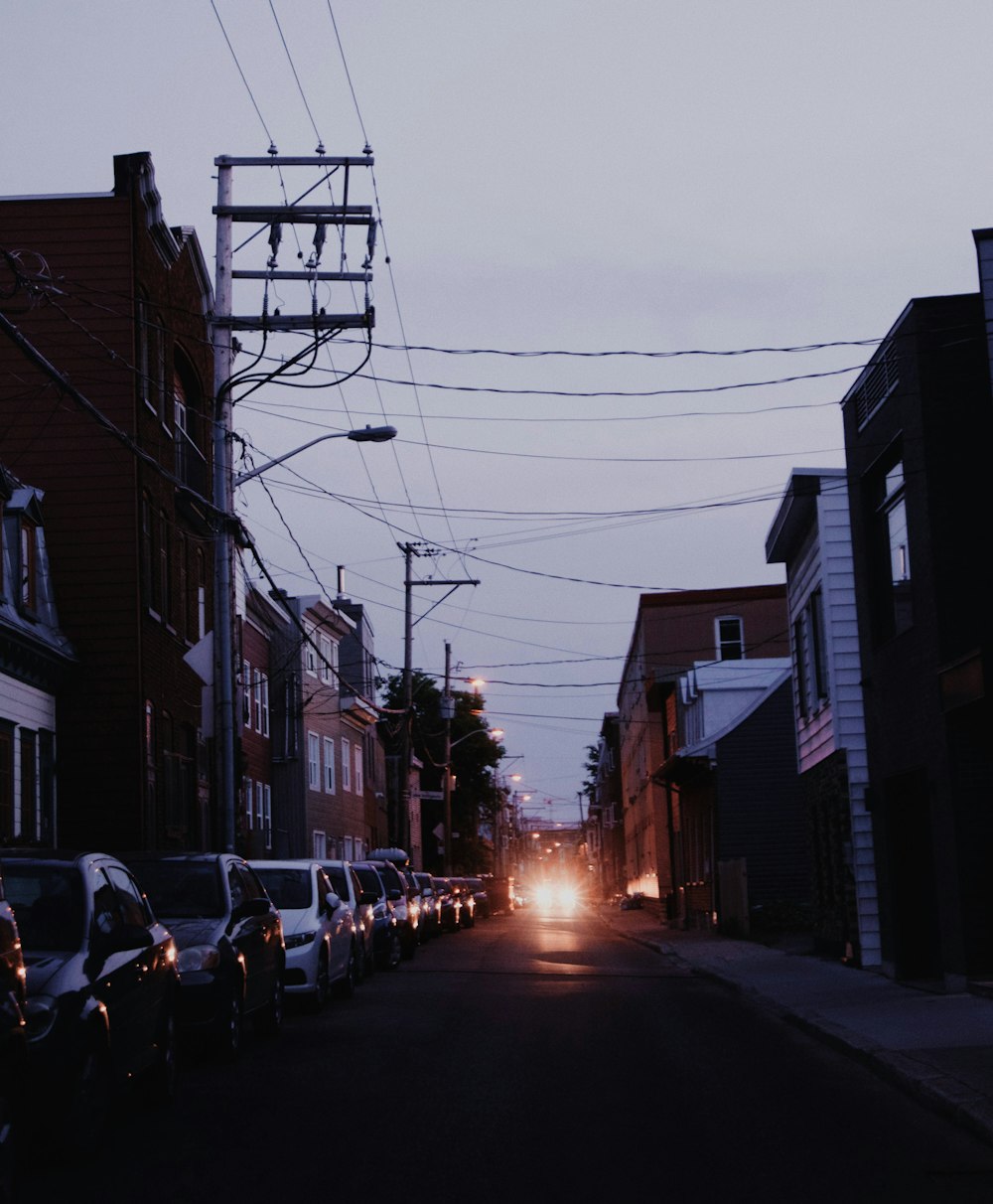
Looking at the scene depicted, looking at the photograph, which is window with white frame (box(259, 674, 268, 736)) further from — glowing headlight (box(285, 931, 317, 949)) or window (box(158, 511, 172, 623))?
glowing headlight (box(285, 931, 317, 949))

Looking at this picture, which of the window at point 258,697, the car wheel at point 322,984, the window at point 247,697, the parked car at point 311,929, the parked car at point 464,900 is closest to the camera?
the parked car at point 311,929

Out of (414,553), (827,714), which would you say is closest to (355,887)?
(827,714)

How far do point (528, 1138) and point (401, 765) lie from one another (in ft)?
130

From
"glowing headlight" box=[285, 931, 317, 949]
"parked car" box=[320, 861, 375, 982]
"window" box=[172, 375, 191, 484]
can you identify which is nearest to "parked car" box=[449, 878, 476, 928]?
"window" box=[172, 375, 191, 484]

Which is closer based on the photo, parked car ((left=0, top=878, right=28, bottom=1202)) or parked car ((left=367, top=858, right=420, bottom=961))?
parked car ((left=0, top=878, right=28, bottom=1202))

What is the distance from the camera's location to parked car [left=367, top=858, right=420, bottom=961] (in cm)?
2987

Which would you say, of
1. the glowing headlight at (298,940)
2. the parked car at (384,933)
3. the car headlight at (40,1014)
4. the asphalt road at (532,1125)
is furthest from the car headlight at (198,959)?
the parked car at (384,933)

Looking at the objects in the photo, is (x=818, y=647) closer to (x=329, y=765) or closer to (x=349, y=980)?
(x=349, y=980)

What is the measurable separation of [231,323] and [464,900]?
29999 millimetres

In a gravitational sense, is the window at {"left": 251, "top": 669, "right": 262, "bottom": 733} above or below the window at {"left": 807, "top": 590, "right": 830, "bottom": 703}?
above

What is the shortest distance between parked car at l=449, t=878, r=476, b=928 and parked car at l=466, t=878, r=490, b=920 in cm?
126

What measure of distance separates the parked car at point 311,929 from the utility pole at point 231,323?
2134mm

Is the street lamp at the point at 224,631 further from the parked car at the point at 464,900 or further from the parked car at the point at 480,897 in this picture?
the parked car at the point at 480,897

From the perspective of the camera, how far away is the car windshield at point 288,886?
1895 cm
